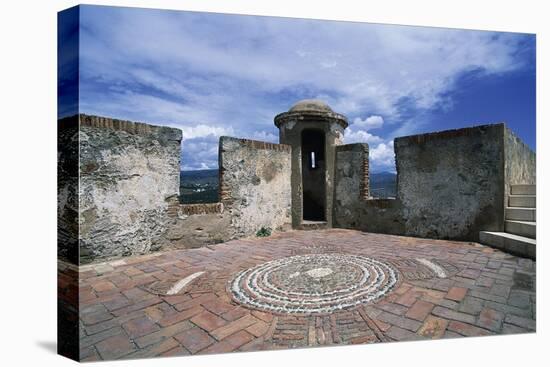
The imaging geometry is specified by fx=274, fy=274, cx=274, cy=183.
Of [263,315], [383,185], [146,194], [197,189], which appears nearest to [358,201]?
[383,185]

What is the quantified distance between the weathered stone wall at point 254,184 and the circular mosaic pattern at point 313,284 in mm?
1916

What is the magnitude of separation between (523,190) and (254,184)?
4.90m

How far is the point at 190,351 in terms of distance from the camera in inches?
76.1

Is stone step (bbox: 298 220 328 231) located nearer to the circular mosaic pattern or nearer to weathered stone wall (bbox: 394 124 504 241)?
weathered stone wall (bbox: 394 124 504 241)

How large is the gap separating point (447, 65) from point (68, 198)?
13.6 ft

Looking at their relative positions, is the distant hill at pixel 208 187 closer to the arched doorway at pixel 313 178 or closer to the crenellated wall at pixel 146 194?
the crenellated wall at pixel 146 194

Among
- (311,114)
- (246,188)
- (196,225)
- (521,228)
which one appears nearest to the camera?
(521,228)

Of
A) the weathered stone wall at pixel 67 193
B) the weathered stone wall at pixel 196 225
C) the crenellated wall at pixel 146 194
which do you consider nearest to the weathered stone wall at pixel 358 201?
the crenellated wall at pixel 146 194

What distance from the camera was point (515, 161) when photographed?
5.23m

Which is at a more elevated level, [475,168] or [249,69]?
[249,69]

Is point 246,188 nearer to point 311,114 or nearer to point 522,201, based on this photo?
point 311,114

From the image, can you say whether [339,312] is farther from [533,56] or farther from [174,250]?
[533,56]

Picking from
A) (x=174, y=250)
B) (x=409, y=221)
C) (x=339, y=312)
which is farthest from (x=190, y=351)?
(x=409, y=221)

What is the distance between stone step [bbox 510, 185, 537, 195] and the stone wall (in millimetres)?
430
